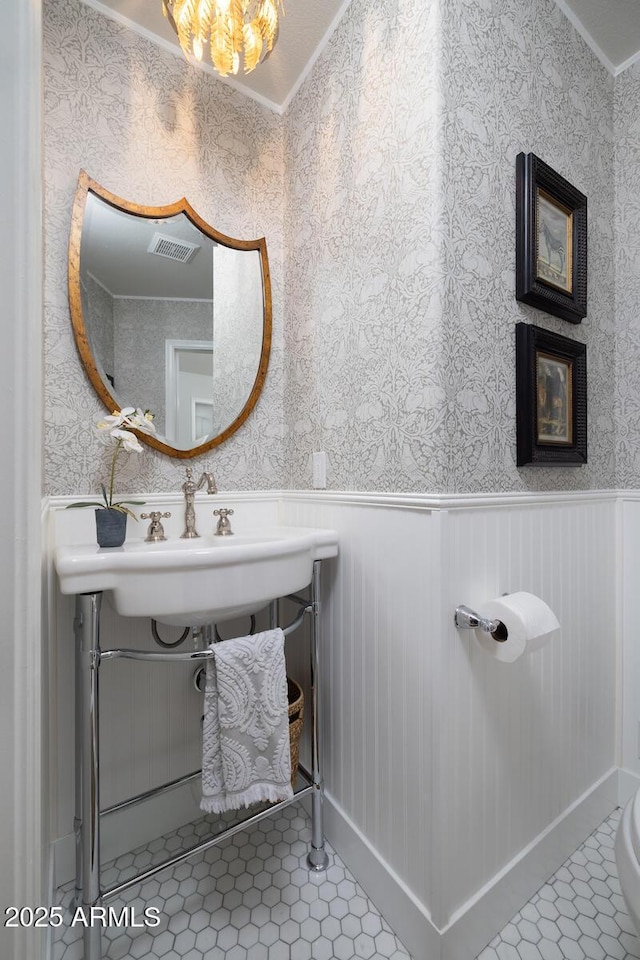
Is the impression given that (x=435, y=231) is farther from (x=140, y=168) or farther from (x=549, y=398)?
(x=140, y=168)

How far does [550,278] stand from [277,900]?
1731mm

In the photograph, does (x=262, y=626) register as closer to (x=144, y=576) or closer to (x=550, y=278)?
(x=144, y=576)

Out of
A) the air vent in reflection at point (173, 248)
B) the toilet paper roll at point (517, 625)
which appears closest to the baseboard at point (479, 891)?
the toilet paper roll at point (517, 625)

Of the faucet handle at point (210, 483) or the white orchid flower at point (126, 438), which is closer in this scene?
the white orchid flower at point (126, 438)

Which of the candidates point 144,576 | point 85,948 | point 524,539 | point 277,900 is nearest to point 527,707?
point 524,539

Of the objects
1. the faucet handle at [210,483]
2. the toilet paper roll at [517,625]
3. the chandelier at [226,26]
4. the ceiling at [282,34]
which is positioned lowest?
the toilet paper roll at [517,625]

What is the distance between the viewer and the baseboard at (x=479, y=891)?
0.91m

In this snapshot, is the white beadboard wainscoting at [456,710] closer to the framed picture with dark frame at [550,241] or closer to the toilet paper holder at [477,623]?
the toilet paper holder at [477,623]

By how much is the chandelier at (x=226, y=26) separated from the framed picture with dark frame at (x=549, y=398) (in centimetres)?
101

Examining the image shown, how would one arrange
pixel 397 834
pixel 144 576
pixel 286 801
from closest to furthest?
pixel 144 576 → pixel 397 834 → pixel 286 801

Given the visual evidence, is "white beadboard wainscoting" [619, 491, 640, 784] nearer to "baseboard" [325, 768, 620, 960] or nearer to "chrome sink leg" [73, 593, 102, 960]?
"baseboard" [325, 768, 620, 960]

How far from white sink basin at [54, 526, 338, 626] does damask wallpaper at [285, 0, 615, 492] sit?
0.33 meters

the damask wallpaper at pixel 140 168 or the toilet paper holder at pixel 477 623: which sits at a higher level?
the damask wallpaper at pixel 140 168

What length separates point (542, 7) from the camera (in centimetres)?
117
